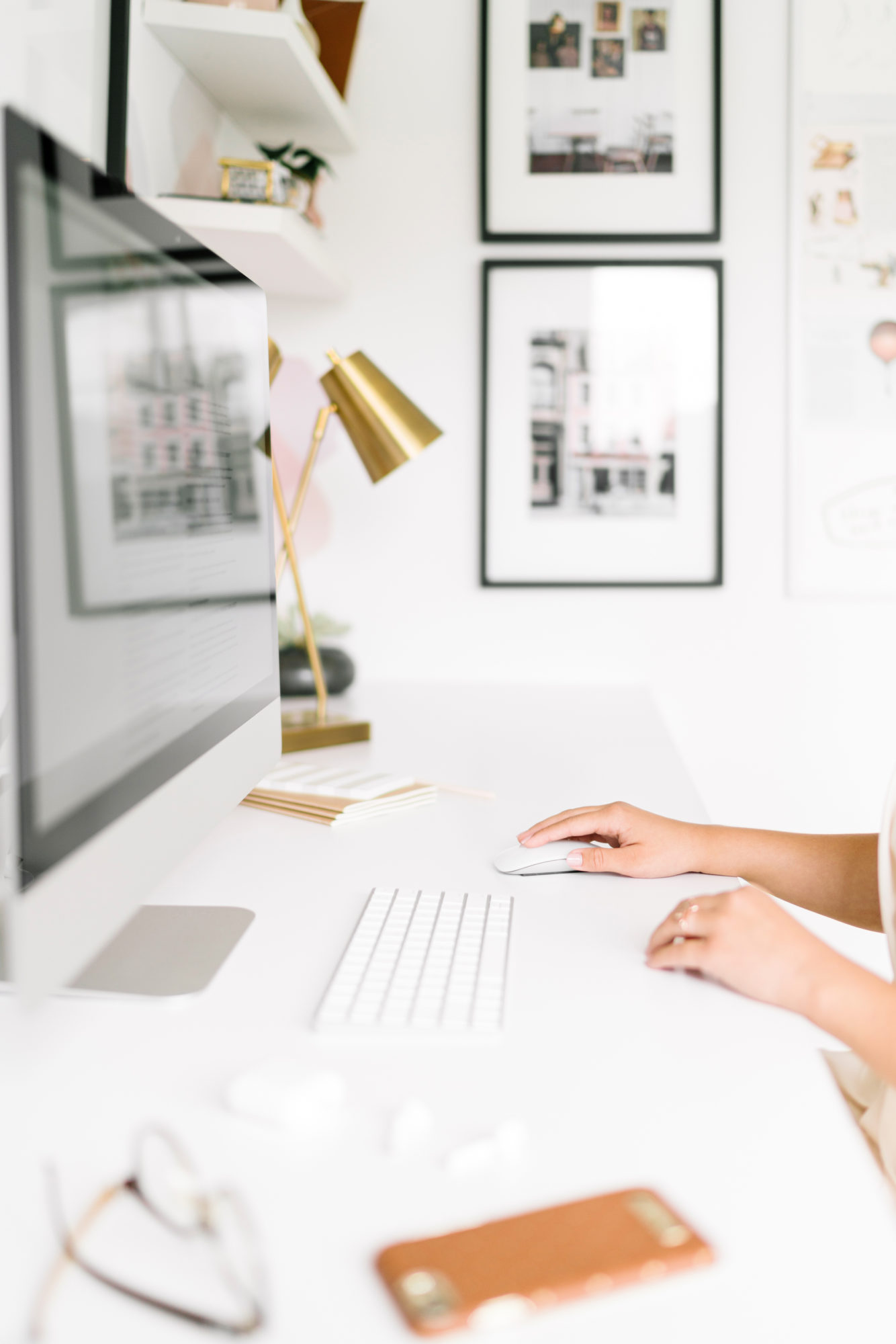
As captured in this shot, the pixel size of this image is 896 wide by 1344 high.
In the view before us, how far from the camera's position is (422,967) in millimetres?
679

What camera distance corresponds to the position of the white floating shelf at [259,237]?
136 centimetres

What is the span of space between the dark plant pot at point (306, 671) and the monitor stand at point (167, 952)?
83 centimetres

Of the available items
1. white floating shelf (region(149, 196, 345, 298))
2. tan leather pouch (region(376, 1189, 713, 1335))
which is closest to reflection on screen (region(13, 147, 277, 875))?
tan leather pouch (region(376, 1189, 713, 1335))

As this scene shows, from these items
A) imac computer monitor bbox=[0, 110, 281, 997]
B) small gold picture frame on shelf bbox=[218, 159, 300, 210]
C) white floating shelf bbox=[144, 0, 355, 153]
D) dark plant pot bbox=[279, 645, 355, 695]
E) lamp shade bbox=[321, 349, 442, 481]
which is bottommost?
dark plant pot bbox=[279, 645, 355, 695]

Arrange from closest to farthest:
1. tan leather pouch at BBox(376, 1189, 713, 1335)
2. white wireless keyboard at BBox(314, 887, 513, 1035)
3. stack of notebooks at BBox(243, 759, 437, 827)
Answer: tan leather pouch at BBox(376, 1189, 713, 1335) → white wireless keyboard at BBox(314, 887, 513, 1035) → stack of notebooks at BBox(243, 759, 437, 827)

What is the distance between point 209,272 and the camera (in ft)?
2.72

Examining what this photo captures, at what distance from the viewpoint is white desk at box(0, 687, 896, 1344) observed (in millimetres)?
396

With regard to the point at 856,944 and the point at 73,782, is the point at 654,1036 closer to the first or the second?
the point at 73,782

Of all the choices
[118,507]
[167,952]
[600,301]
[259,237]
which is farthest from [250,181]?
[167,952]

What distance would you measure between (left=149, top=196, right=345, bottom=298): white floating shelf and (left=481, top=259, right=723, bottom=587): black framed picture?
0.36 metres

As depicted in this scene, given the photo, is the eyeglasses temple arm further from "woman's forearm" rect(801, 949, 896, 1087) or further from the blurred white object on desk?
"woman's forearm" rect(801, 949, 896, 1087)

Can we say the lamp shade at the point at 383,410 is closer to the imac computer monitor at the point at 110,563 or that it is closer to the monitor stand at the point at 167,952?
the imac computer monitor at the point at 110,563

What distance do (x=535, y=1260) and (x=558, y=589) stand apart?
153 cm

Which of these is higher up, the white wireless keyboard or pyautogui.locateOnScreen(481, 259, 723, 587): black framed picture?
pyautogui.locateOnScreen(481, 259, 723, 587): black framed picture
